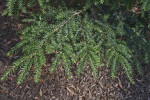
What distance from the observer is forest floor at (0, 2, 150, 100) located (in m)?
2.71

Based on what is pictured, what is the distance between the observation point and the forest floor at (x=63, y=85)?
2713 millimetres

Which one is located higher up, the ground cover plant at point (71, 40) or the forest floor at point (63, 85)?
the ground cover plant at point (71, 40)

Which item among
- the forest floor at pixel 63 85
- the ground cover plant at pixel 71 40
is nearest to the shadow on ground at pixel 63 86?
the forest floor at pixel 63 85

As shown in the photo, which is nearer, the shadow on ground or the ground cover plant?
the ground cover plant

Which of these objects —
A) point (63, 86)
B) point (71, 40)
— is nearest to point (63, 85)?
point (63, 86)

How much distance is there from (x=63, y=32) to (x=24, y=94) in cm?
146

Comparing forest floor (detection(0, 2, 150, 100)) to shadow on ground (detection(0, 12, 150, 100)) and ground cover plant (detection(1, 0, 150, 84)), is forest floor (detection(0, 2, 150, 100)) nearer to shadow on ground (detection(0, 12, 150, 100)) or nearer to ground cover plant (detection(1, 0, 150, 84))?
shadow on ground (detection(0, 12, 150, 100))

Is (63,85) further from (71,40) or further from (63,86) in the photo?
(71,40)

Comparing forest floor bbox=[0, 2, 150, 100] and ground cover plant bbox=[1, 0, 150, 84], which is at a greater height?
ground cover plant bbox=[1, 0, 150, 84]

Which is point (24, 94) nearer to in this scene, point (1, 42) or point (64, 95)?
point (64, 95)

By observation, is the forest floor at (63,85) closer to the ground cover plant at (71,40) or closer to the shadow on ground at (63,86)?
the shadow on ground at (63,86)

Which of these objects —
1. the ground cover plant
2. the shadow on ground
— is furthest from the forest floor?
the ground cover plant

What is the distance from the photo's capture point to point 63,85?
9.50ft

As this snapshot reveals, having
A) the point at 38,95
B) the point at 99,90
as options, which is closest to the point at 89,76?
the point at 99,90
